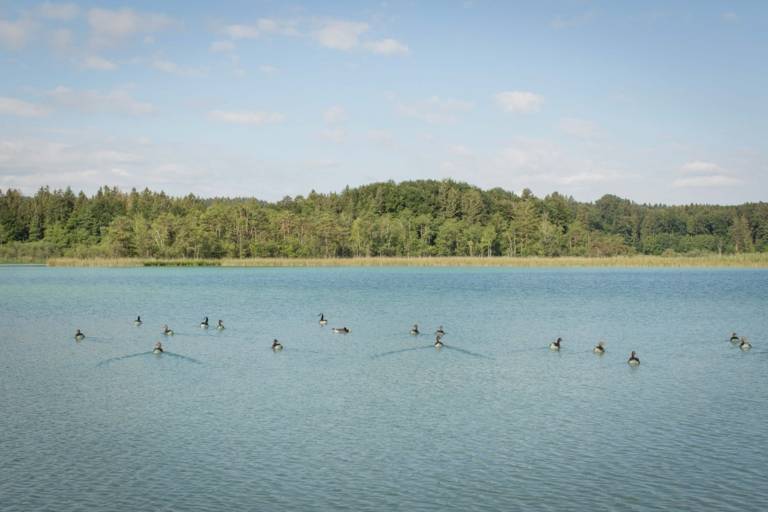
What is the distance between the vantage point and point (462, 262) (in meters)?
120

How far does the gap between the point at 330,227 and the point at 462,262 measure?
3583 cm

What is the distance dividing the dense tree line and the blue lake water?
9780cm

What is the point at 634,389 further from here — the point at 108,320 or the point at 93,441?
the point at 108,320

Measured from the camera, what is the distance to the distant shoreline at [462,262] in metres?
96.9

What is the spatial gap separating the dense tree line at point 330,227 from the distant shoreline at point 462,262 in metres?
9.55

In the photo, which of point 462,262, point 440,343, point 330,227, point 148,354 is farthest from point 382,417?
point 330,227

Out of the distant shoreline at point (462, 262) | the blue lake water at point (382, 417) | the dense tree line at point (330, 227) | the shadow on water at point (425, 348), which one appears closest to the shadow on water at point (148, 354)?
the blue lake water at point (382, 417)

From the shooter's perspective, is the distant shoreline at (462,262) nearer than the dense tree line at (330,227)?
Yes

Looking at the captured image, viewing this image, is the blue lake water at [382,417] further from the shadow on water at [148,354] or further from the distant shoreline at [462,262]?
the distant shoreline at [462,262]

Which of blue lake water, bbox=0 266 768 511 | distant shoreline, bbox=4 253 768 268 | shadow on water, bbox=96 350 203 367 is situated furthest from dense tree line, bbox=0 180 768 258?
shadow on water, bbox=96 350 203 367

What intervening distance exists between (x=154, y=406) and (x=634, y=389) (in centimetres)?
1508

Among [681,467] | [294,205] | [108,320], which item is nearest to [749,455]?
[681,467]

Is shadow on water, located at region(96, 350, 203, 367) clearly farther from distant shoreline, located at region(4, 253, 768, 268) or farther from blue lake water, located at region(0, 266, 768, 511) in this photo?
distant shoreline, located at region(4, 253, 768, 268)

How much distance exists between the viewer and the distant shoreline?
9688cm
